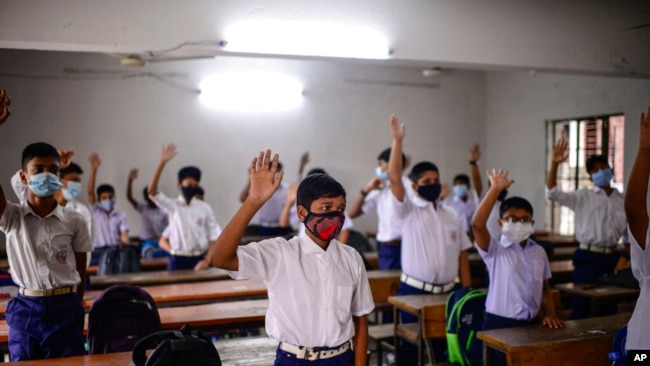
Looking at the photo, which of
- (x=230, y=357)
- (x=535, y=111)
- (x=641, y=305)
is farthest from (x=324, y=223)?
(x=535, y=111)

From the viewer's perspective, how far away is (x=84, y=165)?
7797 millimetres

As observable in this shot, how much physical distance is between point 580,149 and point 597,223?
8.20 ft

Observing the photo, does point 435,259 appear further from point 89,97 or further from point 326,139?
point 89,97

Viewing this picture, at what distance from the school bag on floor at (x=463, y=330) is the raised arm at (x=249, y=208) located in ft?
6.35

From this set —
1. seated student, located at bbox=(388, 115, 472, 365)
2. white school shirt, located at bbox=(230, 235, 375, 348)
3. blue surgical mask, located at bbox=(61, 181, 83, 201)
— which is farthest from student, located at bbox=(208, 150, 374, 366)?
blue surgical mask, located at bbox=(61, 181, 83, 201)

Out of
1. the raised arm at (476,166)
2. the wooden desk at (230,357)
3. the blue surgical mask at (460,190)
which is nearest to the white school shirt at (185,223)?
the wooden desk at (230,357)

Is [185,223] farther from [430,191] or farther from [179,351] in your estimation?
[179,351]

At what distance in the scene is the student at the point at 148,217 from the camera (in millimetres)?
7754

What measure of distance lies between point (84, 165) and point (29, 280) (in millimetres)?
5116

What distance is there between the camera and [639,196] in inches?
93.0

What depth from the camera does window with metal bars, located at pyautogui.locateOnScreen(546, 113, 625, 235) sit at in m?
6.87

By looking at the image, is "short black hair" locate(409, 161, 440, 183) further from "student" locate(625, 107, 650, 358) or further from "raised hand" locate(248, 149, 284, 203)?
"raised hand" locate(248, 149, 284, 203)

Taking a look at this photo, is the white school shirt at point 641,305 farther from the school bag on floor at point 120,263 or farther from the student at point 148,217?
the student at point 148,217

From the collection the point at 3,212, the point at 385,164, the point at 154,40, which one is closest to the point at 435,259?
the point at 385,164
